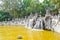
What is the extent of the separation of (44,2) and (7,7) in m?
10.5

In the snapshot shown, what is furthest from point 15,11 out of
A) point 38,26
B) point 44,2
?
point 38,26

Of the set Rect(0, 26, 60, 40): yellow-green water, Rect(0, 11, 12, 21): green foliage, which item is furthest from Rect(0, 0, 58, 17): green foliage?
Rect(0, 26, 60, 40): yellow-green water

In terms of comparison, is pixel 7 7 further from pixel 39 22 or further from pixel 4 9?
pixel 39 22

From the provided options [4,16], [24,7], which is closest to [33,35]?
[24,7]

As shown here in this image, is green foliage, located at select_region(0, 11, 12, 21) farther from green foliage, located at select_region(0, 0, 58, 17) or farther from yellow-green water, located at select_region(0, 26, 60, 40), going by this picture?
yellow-green water, located at select_region(0, 26, 60, 40)

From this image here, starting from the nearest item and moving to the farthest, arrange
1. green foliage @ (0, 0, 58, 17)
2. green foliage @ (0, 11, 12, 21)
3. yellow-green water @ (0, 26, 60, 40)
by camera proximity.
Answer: yellow-green water @ (0, 26, 60, 40) < green foliage @ (0, 0, 58, 17) < green foliage @ (0, 11, 12, 21)

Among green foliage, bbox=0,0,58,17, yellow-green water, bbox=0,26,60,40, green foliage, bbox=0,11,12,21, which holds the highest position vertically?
green foliage, bbox=0,0,58,17

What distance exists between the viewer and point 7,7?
1994 inches

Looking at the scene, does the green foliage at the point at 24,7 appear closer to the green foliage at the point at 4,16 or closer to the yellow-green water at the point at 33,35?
the green foliage at the point at 4,16

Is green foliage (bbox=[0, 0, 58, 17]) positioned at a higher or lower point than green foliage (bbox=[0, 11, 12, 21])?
higher

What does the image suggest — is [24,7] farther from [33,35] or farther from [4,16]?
[33,35]

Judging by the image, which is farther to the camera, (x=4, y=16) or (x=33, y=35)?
(x=4, y=16)

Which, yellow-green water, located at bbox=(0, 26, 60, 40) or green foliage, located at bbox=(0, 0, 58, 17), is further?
green foliage, located at bbox=(0, 0, 58, 17)

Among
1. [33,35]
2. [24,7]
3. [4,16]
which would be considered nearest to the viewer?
[33,35]
